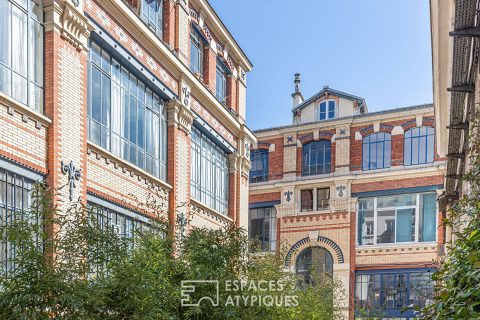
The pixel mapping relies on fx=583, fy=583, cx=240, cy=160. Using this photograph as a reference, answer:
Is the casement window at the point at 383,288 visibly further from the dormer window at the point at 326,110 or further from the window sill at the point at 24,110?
the window sill at the point at 24,110

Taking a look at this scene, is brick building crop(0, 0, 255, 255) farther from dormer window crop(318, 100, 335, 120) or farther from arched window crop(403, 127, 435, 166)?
arched window crop(403, 127, 435, 166)

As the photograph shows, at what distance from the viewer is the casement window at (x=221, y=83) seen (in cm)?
2052

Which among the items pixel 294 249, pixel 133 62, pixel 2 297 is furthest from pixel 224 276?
pixel 294 249

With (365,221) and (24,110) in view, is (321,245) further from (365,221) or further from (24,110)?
(24,110)

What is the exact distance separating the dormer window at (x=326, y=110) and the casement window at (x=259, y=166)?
364 centimetres

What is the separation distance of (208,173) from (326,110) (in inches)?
520

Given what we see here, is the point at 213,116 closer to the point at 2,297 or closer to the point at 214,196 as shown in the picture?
the point at 214,196

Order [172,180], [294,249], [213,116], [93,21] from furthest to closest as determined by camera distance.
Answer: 1. [294,249]
2. [213,116]
3. [172,180]
4. [93,21]

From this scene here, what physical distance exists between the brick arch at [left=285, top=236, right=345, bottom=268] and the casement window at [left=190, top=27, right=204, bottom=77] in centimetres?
1299

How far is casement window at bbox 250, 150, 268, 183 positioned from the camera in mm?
31859

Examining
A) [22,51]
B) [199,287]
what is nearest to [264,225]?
[22,51]

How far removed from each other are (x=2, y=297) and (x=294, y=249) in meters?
24.6

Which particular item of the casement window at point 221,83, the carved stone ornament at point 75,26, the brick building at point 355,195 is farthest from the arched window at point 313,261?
the carved stone ornament at point 75,26

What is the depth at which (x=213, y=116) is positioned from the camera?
19484mm
